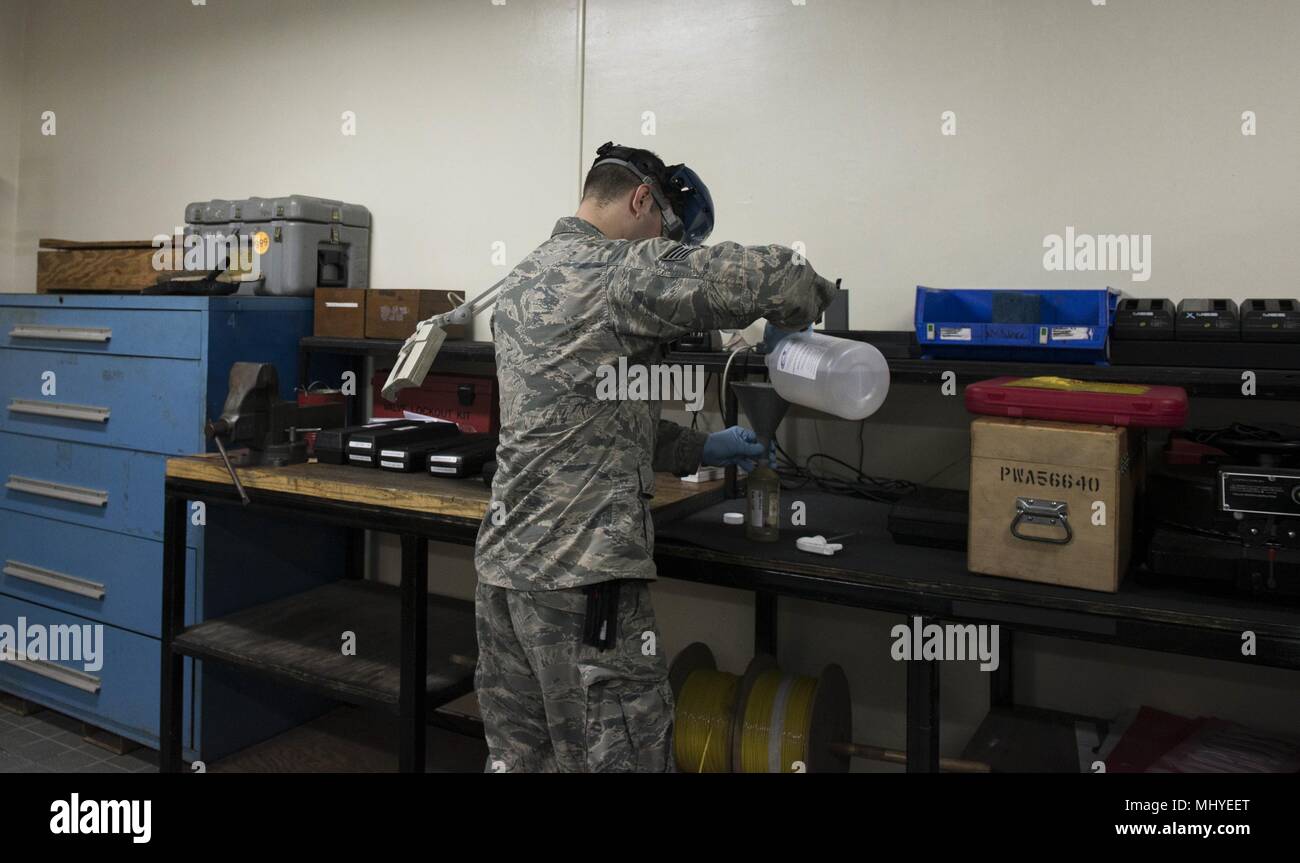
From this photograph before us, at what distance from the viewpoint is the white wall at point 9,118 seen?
432cm

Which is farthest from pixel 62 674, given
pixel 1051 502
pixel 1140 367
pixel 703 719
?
pixel 1140 367

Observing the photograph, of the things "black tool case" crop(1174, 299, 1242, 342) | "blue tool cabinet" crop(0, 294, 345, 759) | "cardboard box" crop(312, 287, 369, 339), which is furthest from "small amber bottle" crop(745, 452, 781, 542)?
"blue tool cabinet" crop(0, 294, 345, 759)

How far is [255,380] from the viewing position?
259 centimetres

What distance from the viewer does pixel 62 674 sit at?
3146 millimetres

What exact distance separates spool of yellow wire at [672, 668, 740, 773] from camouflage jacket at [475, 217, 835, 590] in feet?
2.49

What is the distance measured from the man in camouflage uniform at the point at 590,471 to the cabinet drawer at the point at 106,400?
1.57 m

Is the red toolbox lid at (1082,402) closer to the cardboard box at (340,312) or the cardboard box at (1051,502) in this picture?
the cardboard box at (1051,502)

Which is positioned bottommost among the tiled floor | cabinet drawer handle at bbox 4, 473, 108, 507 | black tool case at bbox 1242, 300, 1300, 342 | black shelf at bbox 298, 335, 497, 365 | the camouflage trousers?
the tiled floor

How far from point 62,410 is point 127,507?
438 mm

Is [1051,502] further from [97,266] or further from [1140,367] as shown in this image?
[97,266]

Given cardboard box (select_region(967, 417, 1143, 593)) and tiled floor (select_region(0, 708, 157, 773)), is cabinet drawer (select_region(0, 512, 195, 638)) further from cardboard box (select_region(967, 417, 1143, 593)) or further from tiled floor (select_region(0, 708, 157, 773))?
cardboard box (select_region(967, 417, 1143, 593))

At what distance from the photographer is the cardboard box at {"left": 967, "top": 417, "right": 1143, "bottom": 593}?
1.57 metres

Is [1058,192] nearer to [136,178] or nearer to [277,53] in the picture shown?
[277,53]
